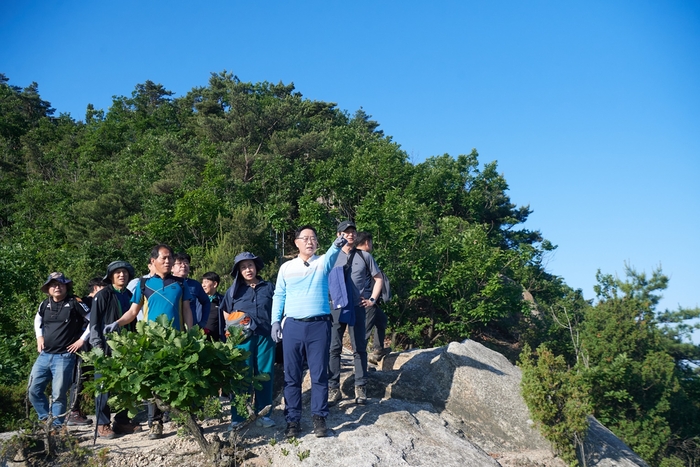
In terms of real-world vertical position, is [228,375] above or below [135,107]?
below

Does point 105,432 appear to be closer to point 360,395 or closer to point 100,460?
point 100,460

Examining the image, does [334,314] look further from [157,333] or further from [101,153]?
[101,153]

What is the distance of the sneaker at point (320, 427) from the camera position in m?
5.25

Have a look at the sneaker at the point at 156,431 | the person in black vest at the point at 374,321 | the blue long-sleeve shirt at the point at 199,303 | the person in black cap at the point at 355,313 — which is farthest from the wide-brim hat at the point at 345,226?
the sneaker at the point at 156,431

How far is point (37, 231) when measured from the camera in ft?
98.0

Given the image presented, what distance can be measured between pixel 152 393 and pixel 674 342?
2748 centimetres

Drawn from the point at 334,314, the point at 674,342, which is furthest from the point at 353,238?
the point at 674,342

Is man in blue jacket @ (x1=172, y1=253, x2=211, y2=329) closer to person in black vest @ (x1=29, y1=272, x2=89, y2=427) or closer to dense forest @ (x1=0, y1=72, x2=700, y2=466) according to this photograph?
person in black vest @ (x1=29, y1=272, x2=89, y2=427)

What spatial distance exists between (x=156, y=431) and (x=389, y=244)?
12524mm

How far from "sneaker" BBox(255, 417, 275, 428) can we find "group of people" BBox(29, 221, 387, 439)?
0.01 meters

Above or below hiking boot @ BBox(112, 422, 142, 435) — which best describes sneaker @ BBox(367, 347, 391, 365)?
above

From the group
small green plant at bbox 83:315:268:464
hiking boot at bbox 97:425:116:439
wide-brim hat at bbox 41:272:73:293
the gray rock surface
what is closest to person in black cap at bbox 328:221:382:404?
the gray rock surface

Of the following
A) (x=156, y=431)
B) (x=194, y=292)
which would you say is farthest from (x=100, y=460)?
(x=194, y=292)

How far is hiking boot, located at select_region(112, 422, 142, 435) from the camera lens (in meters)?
5.78
